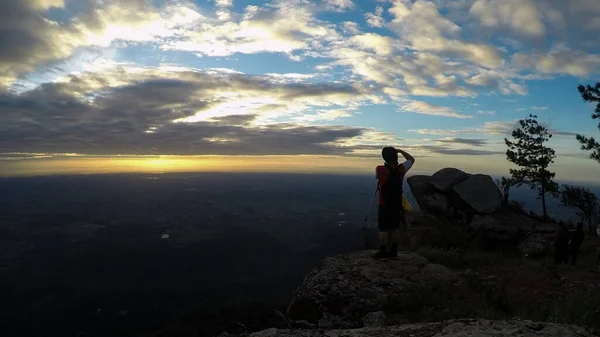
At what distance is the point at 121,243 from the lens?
230 feet

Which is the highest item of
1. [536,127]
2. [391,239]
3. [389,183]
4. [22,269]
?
[536,127]

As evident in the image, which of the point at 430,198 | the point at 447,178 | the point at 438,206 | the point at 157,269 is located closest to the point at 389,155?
the point at 438,206

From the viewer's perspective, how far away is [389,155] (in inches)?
341

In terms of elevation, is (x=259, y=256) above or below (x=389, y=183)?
below

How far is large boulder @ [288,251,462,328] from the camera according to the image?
300 inches

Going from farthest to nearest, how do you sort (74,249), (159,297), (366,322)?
1. (74,249)
2. (159,297)
3. (366,322)

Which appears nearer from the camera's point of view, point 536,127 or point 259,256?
point 536,127

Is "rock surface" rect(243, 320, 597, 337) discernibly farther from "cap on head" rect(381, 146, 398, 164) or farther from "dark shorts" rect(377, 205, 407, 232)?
"cap on head" rect(381, 146, 398, 164)

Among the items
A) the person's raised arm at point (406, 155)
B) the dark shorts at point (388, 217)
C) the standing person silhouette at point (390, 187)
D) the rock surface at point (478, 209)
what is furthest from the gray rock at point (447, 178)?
the dark shorts at point (388, 217)

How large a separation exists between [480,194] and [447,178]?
288cm

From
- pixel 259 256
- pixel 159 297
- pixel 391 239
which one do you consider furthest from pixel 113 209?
pixel 391 239

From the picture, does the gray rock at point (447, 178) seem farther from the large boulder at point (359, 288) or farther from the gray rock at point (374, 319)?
the gray rock at point (374, 319)

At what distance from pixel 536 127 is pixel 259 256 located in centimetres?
4574

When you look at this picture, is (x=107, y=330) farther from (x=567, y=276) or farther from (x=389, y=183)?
(x=567, y=276)
